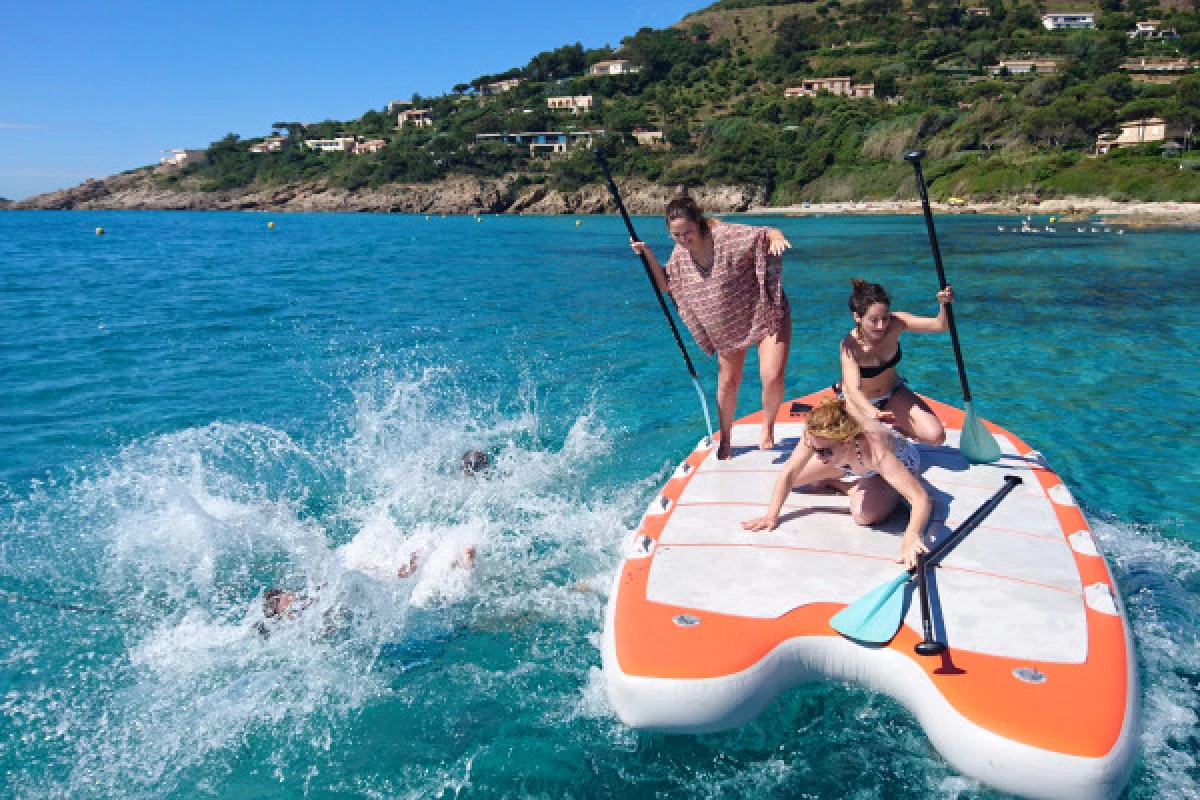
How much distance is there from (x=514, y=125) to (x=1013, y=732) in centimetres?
14209

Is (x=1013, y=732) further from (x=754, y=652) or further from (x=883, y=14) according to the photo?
(x=883, y=14)

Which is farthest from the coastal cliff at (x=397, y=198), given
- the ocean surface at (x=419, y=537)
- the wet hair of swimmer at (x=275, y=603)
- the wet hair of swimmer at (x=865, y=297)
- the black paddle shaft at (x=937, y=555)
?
the wet hair of swimmer at (x=275, y=603)

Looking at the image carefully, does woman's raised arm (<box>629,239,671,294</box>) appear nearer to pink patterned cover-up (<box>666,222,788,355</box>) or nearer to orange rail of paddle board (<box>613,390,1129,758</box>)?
pink patterned cover-up (<box>666,222,788,355</box>)

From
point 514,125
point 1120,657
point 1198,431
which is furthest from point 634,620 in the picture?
point 514,125

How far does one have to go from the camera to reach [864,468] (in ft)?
17.4

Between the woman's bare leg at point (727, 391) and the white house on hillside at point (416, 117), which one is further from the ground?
the white house on hillside at point (416, 117)

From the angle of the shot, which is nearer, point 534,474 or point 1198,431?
point 534,474

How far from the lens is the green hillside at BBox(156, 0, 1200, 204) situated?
237ft

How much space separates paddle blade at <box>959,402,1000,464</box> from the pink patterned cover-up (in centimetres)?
185

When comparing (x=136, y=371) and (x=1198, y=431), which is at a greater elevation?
(x=136, y=371)

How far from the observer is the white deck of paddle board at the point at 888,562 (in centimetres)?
438

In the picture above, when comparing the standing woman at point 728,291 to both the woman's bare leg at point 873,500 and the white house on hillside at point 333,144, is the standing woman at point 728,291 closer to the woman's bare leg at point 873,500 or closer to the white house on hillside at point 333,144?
the woman's bare leg at point 873,500

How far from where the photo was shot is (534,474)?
9.09 meters

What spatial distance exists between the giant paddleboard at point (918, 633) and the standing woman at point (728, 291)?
1444 mm
